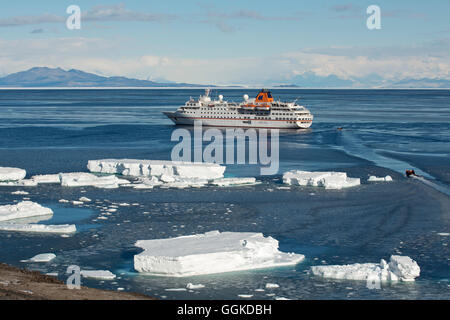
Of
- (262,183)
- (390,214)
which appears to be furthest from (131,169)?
(390,214)

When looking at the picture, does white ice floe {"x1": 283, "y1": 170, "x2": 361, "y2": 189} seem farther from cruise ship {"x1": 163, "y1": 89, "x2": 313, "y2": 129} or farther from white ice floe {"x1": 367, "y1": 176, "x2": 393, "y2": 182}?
cruise ship {"x1": 163, "y1": 89, "x2": 313, "y2": 129}

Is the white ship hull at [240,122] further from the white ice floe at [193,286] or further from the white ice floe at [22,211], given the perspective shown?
the white ice floe at [193,286]

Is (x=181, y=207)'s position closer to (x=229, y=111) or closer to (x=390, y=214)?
(x=390, y=214)

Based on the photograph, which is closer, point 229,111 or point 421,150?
point 421,150

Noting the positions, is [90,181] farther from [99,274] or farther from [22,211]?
[99,274]

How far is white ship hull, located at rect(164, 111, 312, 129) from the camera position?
70500 millimetres

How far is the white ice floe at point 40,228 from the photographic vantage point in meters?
21.2

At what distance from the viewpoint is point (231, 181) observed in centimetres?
3194

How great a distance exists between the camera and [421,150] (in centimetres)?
4681

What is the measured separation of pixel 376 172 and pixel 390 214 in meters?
11.8

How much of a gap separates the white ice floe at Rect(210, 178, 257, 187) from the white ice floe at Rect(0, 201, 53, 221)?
990 centimetres

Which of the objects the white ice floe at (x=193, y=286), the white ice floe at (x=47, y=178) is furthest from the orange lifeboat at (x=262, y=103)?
the white ice floe at (x=193, y=286)

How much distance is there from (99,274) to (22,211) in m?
8.42

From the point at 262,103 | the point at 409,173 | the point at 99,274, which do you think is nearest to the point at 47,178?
the point at 99,274
